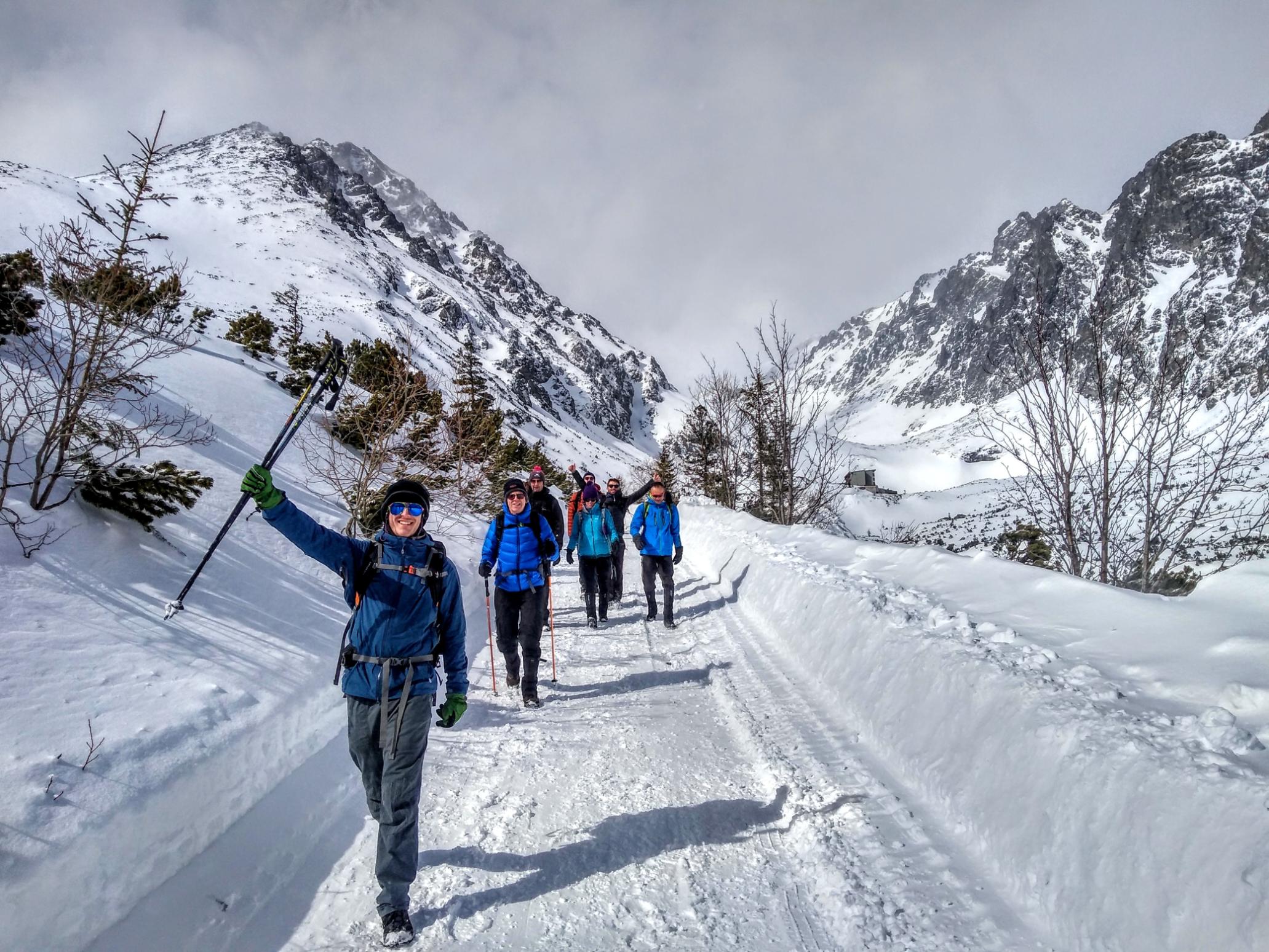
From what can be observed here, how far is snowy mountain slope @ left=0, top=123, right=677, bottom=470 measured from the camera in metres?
74.4

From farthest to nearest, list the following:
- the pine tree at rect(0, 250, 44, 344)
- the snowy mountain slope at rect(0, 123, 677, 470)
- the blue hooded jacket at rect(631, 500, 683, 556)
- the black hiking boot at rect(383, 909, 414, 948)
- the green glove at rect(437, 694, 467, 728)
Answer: the snowy mountain slope at rect(0, 123, 677, 470) → the blue hooded jacket at rect(631, 500, 683, 556) → the pine tree at rect(0, 250, 44, 344) → the green glove at rect(437, 694, 467, 728) → the black hiking boot at rect(383, 909, 414, 948)

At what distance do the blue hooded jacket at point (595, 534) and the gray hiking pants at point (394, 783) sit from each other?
5376 millimetres

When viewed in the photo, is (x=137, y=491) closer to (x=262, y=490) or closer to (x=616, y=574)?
(x=262, y=490)

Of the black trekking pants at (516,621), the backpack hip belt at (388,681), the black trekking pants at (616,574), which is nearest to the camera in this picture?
the backpack hip belt at (388,681)

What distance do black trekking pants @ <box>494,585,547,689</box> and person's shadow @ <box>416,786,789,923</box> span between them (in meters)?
2.41

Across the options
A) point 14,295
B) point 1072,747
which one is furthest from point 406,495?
point 14,295

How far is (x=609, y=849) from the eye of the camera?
10.9ft

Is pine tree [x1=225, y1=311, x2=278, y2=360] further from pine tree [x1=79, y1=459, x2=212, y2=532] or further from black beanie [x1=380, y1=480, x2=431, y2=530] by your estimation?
black beanie [x1=380, y1=480, x2=431, y2=530]

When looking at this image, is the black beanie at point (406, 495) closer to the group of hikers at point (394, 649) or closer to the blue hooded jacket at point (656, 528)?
the group of hikers at point (394, 649)

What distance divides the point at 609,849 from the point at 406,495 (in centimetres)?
215

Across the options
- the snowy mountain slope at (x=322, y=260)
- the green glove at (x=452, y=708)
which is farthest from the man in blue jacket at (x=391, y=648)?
the snowy mountain slope at (x=322, y=260)

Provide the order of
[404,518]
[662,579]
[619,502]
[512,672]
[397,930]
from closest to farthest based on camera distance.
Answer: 1. [397,930]
2. [404,518]
3. [512,672]
4. [662,579]
5. [619,502]

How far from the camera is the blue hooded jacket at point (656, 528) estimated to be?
8438mm

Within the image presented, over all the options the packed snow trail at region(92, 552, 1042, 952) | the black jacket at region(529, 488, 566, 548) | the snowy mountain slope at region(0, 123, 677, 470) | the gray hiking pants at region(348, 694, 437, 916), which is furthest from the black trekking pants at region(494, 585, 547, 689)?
the snowy mountain slope at region(0, 123, 677, 470)
